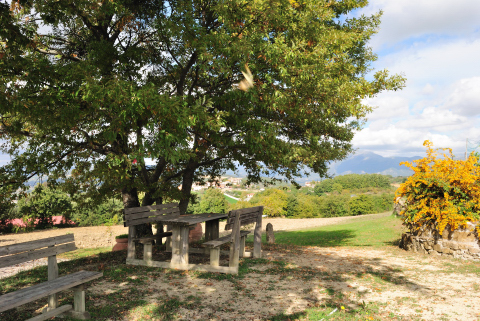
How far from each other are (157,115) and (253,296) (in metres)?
3.57

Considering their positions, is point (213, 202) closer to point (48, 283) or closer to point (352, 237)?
point (352, 237)

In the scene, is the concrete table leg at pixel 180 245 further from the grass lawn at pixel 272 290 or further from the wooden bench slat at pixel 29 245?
the wooden bench slat at pixel 29 245

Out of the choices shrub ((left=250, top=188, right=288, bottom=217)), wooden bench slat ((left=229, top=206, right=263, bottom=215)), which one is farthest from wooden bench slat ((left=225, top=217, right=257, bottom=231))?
shrub ((left=250, top=188, right=288, bottom=217))

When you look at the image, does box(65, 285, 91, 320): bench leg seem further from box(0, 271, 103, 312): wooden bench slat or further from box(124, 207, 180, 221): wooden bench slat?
box(124, 207, 180, 221): wooden bench slat

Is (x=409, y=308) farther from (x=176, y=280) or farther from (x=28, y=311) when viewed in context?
(x=28, y=311)

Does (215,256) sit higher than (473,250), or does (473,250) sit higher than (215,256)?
(215,256)

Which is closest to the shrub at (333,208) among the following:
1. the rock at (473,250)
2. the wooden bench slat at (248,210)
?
the rock at (473,250)

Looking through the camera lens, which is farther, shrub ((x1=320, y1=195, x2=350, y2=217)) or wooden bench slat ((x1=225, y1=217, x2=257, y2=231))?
shrub ((x1=320, y1=195, x2=350, y2=217))

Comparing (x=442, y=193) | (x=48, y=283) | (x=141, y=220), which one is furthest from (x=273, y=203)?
(x=48, y=283)

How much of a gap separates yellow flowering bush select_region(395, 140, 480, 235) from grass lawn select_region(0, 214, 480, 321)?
1.16 m

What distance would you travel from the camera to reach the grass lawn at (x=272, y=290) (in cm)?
452

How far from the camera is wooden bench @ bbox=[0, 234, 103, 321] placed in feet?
12.6

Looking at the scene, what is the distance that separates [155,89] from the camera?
6.93m

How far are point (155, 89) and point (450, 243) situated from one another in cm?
794
